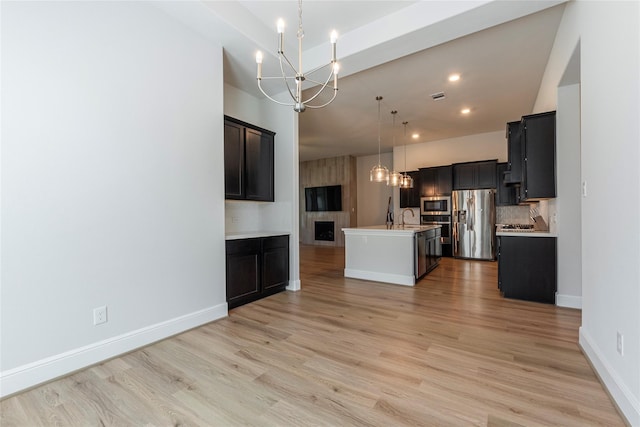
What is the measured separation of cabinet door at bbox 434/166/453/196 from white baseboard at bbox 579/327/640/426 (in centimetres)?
511

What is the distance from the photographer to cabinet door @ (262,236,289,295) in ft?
12.1

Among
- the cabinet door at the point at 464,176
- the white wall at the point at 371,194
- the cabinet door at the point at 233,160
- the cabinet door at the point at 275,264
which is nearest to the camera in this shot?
the cabinet door at the point at 233,160

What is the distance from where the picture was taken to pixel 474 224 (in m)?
6.45

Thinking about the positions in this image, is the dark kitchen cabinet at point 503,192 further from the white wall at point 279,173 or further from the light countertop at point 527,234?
the white wall at point 279,173

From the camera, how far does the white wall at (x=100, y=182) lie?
1782mm

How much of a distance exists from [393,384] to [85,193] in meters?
2.51

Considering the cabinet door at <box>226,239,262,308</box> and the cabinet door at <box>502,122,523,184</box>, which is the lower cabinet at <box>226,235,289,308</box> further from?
the cabinet door at <box>502,122,523,184</box>

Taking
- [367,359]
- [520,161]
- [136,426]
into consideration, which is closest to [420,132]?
[520,161]

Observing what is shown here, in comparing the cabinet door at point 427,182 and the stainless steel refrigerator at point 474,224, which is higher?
the cabinet door at point 427,182

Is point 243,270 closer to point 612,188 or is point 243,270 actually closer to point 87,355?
point 87,355

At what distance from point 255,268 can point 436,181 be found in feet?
17.6

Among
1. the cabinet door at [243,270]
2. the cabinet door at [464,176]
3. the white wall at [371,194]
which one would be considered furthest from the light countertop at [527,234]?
the white wall at [371,194]

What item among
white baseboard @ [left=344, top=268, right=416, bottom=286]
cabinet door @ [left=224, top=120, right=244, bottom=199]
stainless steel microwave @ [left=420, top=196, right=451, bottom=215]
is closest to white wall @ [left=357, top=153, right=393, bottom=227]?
stainless steel microwave @ [left=420, top=196, right=451, bottom=215]

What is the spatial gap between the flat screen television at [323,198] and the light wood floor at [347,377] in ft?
20.6
